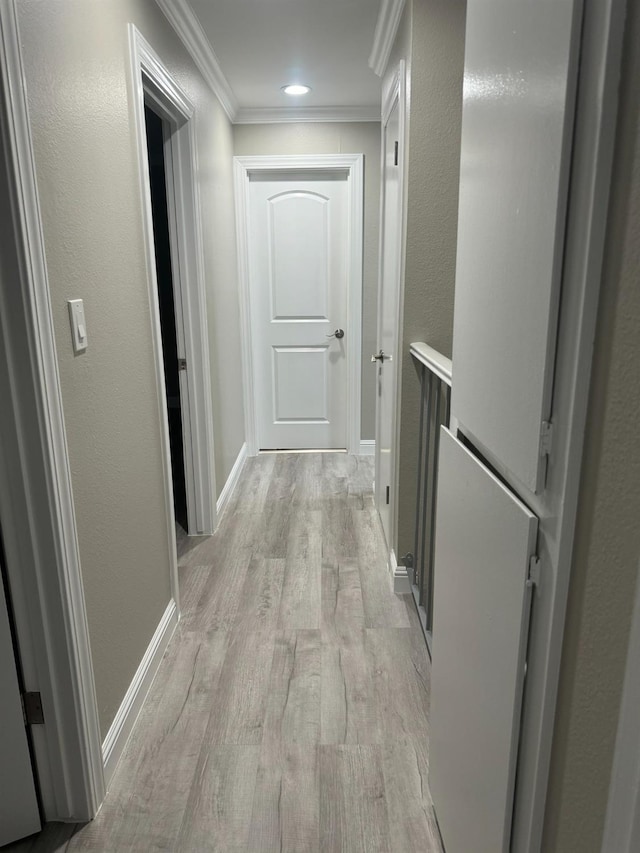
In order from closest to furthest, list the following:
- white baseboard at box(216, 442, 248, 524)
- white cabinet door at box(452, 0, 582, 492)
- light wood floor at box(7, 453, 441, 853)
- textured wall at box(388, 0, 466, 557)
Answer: white cabinet door at box(452, 0, 582, 492)
light wood floor at box(7, 453, 441, 853)
textured wall at box(388, 0, 466, 557)
white baseboard at box(216, 442, 248, 524)

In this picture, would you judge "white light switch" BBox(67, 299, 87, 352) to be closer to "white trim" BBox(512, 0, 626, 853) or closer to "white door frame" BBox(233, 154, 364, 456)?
"white trim" BBox(512, 0, 626, 853)

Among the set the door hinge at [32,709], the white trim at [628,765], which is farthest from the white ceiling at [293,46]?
the white trim at [628,765]

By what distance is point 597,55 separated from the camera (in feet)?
2.12

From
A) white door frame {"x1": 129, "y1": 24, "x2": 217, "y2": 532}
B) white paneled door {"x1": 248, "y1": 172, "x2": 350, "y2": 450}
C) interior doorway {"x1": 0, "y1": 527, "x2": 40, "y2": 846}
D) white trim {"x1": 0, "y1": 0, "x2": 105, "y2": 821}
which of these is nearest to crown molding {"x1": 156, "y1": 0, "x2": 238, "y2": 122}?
white door frame {"x1": 129, "y1": 24, "x2": 217, "y2": 532}

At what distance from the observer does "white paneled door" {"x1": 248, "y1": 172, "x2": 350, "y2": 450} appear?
13.9ft

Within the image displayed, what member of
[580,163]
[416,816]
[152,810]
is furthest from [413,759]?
[580,163]

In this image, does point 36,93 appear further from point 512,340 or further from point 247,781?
point 247,781

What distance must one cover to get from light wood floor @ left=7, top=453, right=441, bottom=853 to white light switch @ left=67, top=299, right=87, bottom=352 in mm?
1179

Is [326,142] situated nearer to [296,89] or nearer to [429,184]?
[296,89]

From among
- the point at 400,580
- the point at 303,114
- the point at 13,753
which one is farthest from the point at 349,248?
the point at 13,753

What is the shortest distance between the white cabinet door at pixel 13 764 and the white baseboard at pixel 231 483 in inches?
75.4

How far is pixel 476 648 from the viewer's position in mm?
1102

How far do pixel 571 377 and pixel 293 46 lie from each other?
2806mm

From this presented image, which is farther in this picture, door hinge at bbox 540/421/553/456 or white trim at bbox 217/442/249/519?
white trim at bbox 217/442/249/519
